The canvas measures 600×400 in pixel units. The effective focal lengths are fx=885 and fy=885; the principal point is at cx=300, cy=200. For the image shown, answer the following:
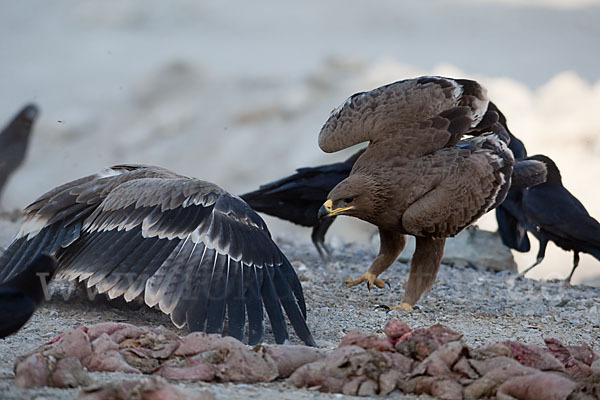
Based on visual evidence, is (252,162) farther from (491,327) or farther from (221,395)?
(221,395)

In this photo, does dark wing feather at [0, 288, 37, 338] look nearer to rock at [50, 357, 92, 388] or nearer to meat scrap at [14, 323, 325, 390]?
meat scrap at [14, 323, 325, 390]

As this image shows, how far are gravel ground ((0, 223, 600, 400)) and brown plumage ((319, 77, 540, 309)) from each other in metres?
0.38

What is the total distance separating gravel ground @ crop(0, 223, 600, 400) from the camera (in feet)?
13.4

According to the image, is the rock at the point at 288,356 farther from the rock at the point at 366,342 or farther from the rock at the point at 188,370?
the rock at the point at 188,370

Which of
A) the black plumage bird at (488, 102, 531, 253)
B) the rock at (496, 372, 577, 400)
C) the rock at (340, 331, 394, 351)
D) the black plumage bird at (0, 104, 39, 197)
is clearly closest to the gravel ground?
the rock at (340, 331, 394, 351)

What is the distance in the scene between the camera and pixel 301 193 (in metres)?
8.77

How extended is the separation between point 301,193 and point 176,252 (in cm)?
356

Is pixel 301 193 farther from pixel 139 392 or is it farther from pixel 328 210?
pixel 139 392

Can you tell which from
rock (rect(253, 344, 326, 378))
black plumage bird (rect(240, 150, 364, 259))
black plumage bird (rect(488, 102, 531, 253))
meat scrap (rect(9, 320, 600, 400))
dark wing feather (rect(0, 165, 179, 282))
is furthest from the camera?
black plumage bird (rect(488, 102, 531, 253))

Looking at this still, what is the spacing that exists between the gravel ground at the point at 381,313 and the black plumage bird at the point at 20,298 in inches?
9.8

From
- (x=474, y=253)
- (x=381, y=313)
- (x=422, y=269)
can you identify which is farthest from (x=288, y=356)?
(x=474, y=253)

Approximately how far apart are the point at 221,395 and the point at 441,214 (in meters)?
2.97

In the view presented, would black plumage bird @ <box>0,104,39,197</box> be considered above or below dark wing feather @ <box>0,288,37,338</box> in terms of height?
above

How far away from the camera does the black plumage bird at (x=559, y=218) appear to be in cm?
887
